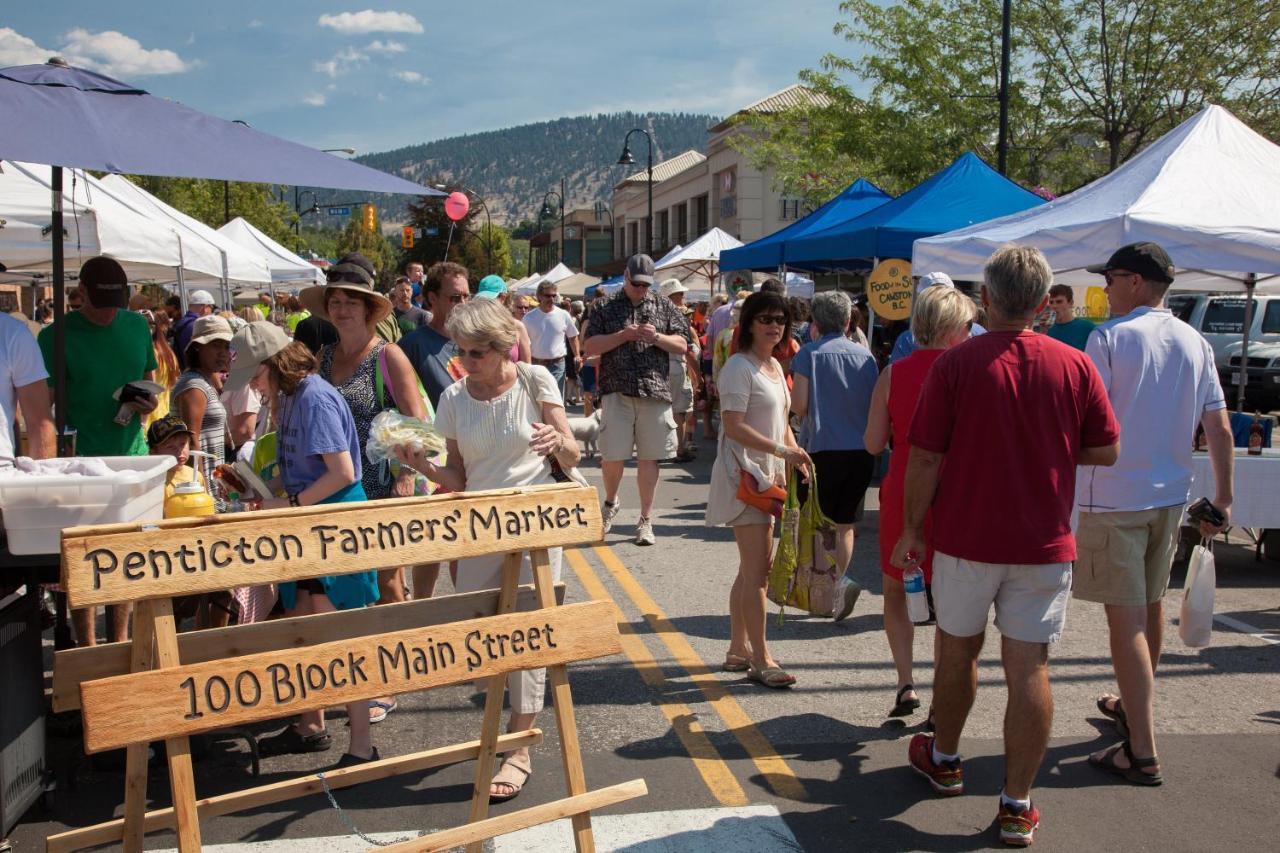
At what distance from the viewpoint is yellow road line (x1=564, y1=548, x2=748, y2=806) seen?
159 inches

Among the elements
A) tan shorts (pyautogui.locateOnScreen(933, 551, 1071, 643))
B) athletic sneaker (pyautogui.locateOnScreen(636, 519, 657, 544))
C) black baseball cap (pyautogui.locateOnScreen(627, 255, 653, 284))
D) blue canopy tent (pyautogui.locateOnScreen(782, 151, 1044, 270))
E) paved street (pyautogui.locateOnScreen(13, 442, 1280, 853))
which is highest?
blue canopy tent (pyautogui.locateOnScreen(782, 151, 1044, 270))

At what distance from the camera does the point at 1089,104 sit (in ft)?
79.7

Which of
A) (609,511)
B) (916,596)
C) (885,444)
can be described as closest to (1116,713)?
(916,596)

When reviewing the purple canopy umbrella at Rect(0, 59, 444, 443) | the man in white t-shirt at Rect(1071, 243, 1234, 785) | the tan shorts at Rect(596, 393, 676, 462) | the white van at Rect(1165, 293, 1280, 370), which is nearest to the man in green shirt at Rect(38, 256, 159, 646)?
the purple canopy umbrella at Rect(0, 59, 444, 443)

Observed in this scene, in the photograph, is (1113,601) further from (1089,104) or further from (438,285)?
(1089,104)

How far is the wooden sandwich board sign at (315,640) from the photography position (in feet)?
8.31

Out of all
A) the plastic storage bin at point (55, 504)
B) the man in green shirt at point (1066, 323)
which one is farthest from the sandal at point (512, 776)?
the man in green shirt at point (1066, 323)

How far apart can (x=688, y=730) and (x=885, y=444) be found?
59.7 inches

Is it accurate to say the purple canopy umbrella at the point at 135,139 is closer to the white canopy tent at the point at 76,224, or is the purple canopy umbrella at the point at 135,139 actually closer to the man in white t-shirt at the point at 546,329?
the white canopy tent at the point at 76,224

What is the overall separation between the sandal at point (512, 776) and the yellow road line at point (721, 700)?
3.02ft

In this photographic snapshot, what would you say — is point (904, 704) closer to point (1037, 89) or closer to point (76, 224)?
point (76, 224)

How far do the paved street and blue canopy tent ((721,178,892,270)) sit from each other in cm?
773

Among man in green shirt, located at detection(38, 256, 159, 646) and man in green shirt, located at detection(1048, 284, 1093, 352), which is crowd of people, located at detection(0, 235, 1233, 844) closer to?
man in green shirt, located at detection(38, 256, 159, 646)

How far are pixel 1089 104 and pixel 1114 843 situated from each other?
2398 centimetres
